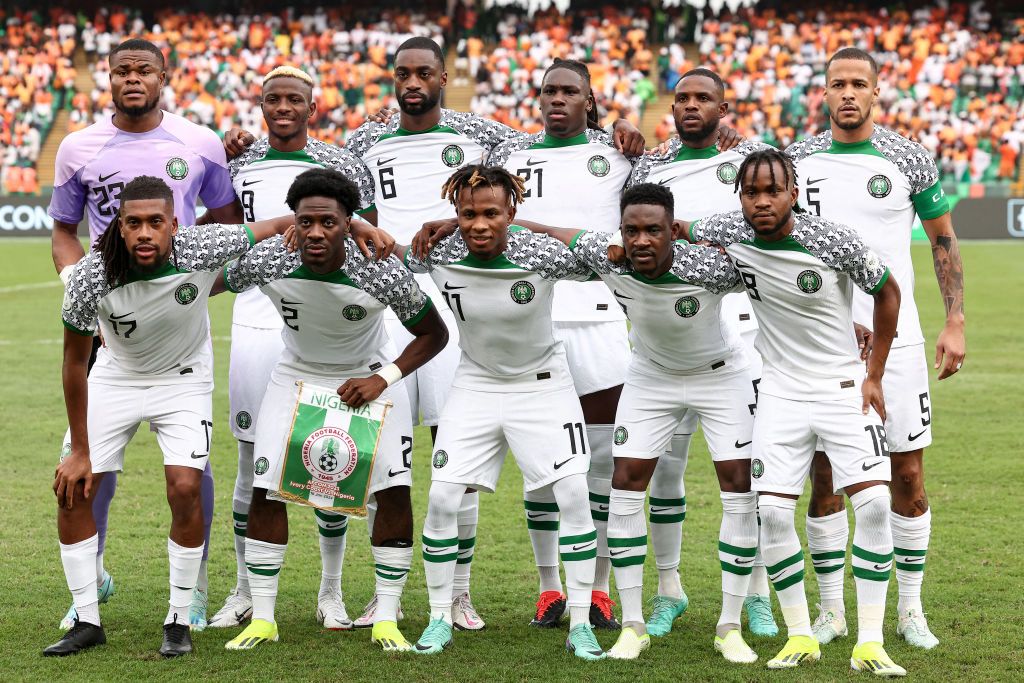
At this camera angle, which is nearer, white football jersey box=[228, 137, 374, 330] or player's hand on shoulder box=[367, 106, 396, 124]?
white football jersey box=[228, 137, 374, 330]

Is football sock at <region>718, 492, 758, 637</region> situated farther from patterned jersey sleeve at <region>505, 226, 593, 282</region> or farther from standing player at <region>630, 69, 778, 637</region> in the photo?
patterned jersey sleeve at <region>505, 226, 593, 282</region>

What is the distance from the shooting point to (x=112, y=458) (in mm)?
5457

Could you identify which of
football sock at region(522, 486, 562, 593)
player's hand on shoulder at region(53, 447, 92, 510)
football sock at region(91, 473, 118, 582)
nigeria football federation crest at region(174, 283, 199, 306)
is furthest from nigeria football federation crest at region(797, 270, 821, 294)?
football sock at region(91, 473, 118, 582)

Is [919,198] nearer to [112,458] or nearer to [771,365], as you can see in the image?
[771,365]

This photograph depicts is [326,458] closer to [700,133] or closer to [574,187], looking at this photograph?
[574,187]

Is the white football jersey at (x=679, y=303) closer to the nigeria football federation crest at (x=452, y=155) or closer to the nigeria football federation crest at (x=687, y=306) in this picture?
the nigeria football federation crest at (x=687, y=306)

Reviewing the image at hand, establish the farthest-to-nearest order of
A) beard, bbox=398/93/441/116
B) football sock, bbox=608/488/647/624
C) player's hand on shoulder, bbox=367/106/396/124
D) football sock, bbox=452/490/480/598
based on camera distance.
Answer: player's hand on shoulder, bbox=367/106/396/124 → beard, bbox=398/93/441/116 → football sock, bbox=452/490/480/598 → football sock, bbox=608/488/647/624

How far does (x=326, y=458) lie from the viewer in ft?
17.5

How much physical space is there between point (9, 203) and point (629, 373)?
22351mm

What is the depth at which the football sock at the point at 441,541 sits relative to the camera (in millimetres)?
5426

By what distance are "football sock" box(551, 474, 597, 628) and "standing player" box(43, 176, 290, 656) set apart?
5.24ft

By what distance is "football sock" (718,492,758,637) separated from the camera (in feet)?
17.6

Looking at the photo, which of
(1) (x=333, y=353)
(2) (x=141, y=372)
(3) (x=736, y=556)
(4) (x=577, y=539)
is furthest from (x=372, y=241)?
(3) (x=736, y=556)

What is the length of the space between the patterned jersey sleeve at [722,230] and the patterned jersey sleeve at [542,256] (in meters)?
0.52
